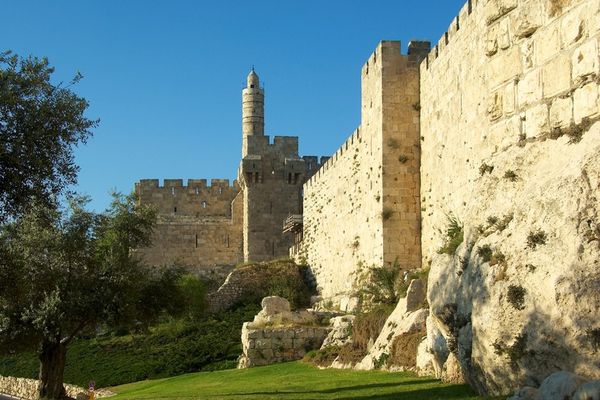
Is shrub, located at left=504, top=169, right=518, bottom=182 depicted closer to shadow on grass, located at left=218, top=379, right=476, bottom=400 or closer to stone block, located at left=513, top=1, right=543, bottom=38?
stone block, located at left=513, top=1, right=543, bottom=38

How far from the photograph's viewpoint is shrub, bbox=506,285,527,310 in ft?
14.7

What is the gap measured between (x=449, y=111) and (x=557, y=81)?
37.6ft

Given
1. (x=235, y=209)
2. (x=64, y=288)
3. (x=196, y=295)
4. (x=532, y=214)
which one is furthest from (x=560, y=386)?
(x=235, y=209)

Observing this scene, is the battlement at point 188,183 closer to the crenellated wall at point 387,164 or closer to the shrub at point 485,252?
the crenellated wall at point 387,164

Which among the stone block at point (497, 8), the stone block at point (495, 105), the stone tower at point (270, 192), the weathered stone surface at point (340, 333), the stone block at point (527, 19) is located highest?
the stone tower at point (270, 192)

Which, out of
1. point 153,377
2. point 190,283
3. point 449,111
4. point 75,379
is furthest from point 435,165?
point 190,283

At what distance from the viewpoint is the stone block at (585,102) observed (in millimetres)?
4266

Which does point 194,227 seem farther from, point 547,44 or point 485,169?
point 547,44

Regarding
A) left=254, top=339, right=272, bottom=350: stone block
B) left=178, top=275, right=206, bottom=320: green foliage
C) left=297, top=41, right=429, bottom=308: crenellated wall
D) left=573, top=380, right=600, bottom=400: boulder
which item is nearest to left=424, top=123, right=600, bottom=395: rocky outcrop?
left=573, top=380, right=600, bottom=400: boulder

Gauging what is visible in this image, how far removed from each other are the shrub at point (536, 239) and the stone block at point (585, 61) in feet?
2.54

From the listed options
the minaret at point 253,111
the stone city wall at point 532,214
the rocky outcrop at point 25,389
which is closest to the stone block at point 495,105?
the stone city wall at point 532,214

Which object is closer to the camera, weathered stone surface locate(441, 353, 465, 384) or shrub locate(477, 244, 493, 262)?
shrub locate(477, 244, 493, 262)

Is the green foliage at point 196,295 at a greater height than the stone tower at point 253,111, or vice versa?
the stone tower at point 253,111

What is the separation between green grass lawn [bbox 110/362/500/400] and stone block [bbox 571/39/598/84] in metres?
2.04
